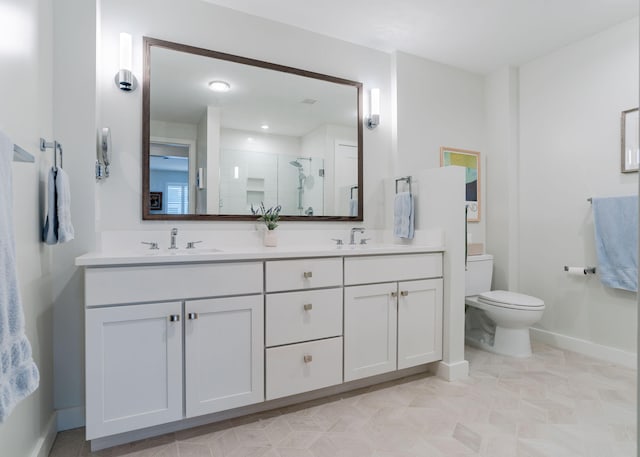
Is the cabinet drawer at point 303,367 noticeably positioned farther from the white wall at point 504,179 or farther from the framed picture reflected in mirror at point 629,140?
the framed picture reflected in mirror at point 629,140

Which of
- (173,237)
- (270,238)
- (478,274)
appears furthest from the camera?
(478,274)

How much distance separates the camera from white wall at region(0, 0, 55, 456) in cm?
123

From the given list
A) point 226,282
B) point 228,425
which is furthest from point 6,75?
point 228,425

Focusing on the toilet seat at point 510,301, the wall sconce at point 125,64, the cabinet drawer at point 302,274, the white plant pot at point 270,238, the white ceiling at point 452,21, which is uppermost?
the white ceiling at point 452,21

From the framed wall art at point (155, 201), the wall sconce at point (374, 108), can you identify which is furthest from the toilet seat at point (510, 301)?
the framed wall art at point (155, 201)

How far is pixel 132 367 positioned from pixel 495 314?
2.50 metres

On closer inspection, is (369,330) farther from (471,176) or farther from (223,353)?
(471,176)

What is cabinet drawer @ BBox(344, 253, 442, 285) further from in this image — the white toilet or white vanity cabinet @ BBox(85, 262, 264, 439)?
the white toilet

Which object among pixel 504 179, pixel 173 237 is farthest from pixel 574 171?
pixel 173 237

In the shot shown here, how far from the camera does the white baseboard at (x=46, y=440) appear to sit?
152cm

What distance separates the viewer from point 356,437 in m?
1.77

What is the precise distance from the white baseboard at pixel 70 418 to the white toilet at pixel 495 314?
107 inches

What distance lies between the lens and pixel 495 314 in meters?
2.81

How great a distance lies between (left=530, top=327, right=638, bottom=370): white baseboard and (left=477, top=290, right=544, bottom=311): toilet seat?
0.52 meters
